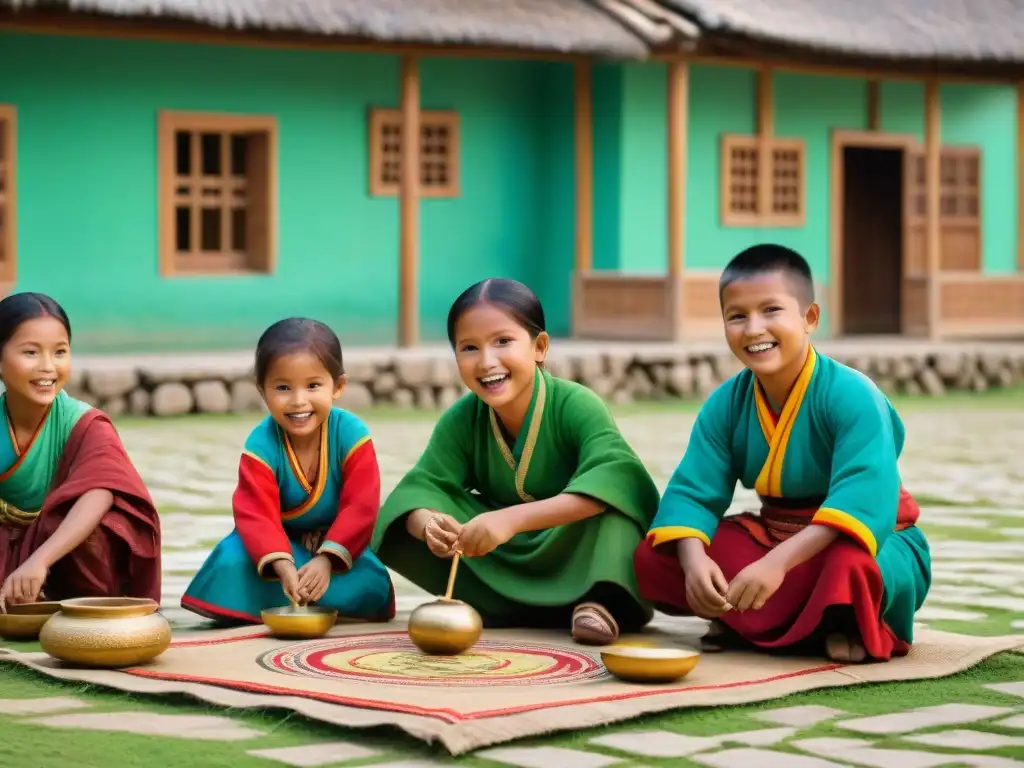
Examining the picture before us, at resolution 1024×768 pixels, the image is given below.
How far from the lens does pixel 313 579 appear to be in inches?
222

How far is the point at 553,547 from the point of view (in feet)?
18.8

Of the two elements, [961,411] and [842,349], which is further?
[842,349]

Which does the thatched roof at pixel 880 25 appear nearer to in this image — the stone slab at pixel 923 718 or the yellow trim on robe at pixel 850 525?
the yellow trim on robe at pixel 850 525

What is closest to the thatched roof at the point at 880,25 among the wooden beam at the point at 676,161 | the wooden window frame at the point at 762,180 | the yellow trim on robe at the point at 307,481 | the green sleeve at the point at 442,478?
the wooden beam at the point at 676,161

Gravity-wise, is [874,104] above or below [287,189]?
above

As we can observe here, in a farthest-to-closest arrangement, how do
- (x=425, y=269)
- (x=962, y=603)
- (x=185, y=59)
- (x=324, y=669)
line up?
1. (x=425, y=269)
2. (x=185, y=59)
3. (x=962, y=603)
4. (x=324, y=669)

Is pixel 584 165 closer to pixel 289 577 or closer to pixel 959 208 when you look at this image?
pixel 959 208

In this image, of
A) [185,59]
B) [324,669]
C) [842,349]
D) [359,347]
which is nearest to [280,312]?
[359,347]

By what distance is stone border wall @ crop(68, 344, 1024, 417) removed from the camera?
14.0 meters

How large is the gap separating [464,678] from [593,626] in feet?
2.23

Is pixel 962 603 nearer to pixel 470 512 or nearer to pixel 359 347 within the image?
pixel 470 512

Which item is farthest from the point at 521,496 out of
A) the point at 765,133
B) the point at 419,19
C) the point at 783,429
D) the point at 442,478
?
the point at 765,133

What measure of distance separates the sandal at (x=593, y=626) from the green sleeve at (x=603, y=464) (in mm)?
311

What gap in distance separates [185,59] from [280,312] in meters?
2.28
